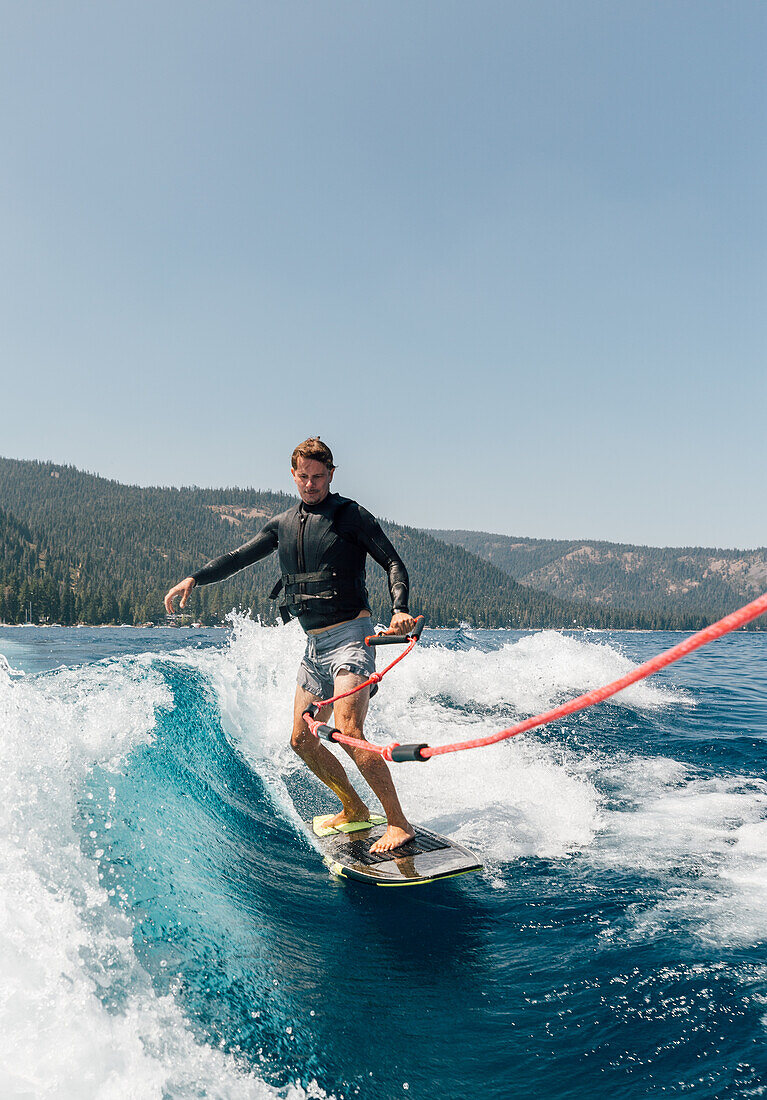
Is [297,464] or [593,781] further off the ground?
[297,464]

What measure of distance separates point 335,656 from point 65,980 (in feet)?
9.33

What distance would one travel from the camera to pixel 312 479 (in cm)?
502

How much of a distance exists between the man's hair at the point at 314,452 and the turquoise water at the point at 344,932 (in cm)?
264

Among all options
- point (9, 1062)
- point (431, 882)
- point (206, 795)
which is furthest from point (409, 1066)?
point (206, 795)

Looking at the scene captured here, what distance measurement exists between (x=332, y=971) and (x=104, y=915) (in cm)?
121

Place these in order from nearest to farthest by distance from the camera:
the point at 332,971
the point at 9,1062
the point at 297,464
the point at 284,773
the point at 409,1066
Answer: the point at 9,1062 → the point at 409,1066 → the point at 332,971 → the point at 297,464 → the point at 284,773

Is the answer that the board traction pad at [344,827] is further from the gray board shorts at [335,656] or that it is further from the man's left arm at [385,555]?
the man's left arm at [385,555]

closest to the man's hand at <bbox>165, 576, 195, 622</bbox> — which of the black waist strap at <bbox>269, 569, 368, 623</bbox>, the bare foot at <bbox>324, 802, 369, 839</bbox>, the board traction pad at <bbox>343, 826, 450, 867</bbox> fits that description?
the black waist strap at <bbox>269, 569, 368, 623</bbox>

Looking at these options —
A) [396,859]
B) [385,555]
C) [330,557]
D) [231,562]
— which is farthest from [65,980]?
[231,562]

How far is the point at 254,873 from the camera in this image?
468 centimetres

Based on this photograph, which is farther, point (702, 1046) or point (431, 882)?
point (431, 882)

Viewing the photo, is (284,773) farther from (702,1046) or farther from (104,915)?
(702,1046)

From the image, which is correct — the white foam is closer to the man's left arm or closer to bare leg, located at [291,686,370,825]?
bare leg, located at [291,686,370,825]

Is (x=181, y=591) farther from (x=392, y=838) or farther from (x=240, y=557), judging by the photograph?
(x=392, y=838)
